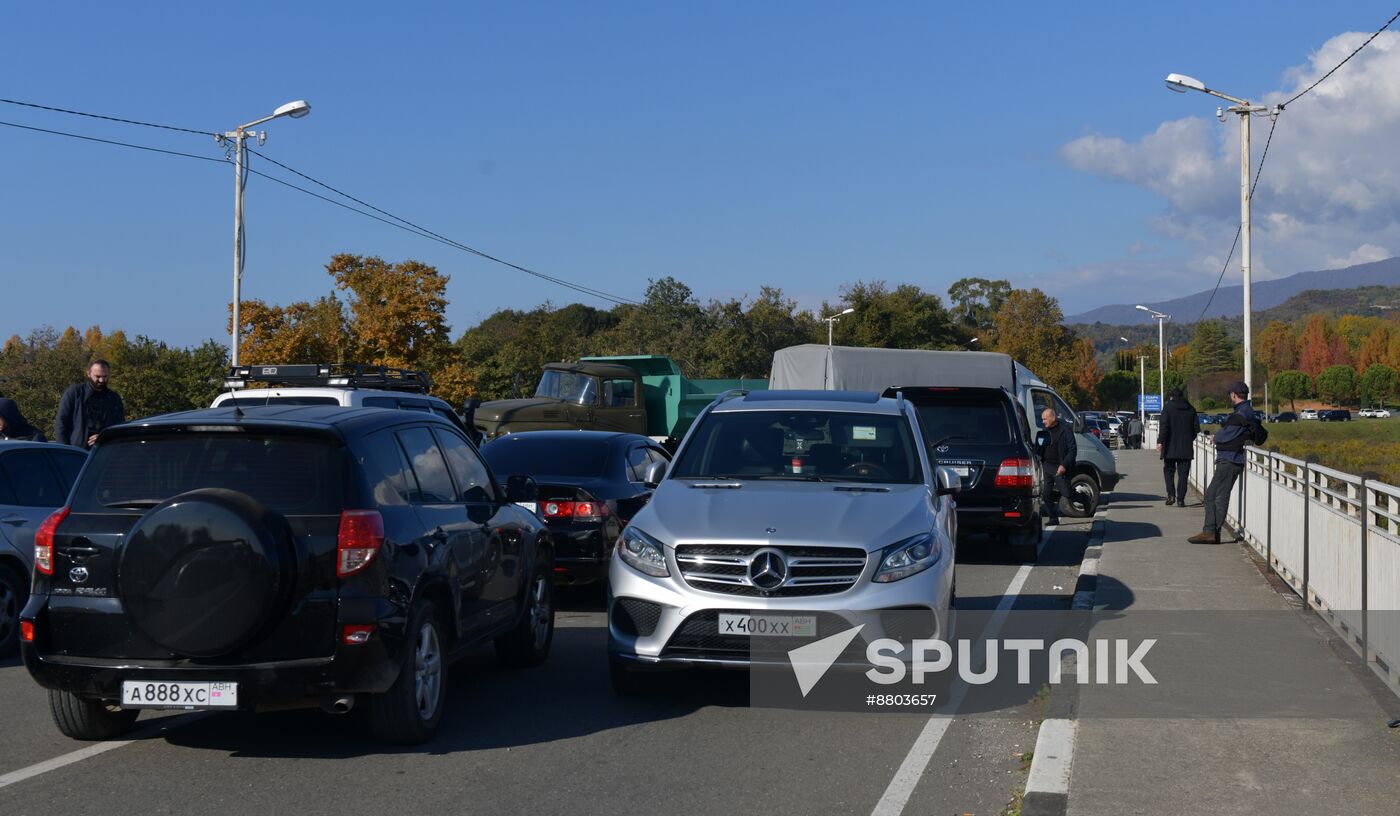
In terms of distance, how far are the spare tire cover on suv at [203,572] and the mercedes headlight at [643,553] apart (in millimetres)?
2073

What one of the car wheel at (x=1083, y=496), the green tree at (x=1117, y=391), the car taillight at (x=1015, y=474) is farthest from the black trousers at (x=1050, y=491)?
the green tree at (x=1117, y=391)

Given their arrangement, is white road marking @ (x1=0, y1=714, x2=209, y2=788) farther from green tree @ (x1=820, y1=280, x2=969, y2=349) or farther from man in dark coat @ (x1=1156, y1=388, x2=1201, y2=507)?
green tree @ (x1=820, y1=280, x2=969, y2=349)

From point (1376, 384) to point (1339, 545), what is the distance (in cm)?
15750

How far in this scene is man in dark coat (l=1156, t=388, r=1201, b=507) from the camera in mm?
20625

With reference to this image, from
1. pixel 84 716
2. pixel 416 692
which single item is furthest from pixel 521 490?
pixel 84 716

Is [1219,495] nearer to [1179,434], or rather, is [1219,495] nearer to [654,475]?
[1179,434]

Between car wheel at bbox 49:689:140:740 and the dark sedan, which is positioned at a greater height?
the dark sedan

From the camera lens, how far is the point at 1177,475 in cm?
2220

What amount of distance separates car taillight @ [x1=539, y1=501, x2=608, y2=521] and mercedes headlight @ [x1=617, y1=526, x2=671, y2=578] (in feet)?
11.4

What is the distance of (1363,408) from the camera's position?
5802 inches

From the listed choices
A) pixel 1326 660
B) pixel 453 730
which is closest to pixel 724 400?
pixel 453 730

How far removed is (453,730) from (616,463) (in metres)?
5.22

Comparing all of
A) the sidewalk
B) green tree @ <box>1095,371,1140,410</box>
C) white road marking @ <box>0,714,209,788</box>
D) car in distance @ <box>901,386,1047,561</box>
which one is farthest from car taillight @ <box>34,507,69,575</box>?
green tree @ <box>1095,371,1140,410</box>

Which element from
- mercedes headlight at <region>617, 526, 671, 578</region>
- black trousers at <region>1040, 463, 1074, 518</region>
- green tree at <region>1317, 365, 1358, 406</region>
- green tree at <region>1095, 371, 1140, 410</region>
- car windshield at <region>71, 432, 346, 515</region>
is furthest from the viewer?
green tree at <region>1317, 365, 1358, 406</region>
